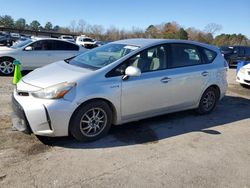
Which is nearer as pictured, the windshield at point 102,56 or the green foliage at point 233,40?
the windshield at point 102,56

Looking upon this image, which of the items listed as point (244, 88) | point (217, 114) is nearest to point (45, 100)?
point (217, 114)

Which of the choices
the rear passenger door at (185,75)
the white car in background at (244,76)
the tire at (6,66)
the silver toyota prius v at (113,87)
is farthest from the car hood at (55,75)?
the white car in background at (244,76)

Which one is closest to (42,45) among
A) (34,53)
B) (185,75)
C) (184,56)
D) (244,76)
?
(34,53)

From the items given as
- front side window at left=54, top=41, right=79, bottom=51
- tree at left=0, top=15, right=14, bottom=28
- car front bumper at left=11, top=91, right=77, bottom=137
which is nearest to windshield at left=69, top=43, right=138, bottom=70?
car front bumper at left=11, top=91, right=77, bottom=137

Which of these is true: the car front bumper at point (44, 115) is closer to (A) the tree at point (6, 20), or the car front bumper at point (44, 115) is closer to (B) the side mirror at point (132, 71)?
(B) the side mirror at point (132, 71)

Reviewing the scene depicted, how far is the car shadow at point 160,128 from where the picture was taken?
177 inches

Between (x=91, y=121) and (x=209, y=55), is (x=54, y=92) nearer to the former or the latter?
(x=91, y=121)

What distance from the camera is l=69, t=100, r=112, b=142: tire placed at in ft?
14.0

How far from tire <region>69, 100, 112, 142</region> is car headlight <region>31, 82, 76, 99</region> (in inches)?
14.1

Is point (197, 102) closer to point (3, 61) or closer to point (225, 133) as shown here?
point (225, 133)

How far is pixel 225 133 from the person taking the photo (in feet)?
17.4

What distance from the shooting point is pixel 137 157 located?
4.10 m

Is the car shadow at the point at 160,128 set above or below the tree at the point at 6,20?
below

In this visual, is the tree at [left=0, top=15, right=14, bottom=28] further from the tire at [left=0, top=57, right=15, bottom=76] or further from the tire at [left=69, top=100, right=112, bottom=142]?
the tire at [left=69, top=100, right=112, bottom=142]
